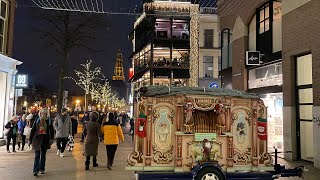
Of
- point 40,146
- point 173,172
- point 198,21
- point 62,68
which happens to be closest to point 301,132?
point 173,172

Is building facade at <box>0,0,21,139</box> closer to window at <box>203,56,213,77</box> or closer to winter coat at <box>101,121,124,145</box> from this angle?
winter coat at <box>101,121,124,145</box>

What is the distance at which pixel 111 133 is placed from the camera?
1100cm

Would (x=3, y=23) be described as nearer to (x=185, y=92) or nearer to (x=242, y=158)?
(x=185, y=92)

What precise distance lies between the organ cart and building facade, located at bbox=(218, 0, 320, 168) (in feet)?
16.5

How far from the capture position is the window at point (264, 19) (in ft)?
52.6

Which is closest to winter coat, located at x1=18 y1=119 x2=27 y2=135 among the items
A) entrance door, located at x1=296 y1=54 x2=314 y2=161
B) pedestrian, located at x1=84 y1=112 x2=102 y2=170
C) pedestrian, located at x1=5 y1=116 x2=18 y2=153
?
pedestrian, located at x1=5 y1=116 x2=18 y2=153

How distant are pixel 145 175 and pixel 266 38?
10.9 metres

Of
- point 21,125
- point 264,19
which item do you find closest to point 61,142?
point 21,125

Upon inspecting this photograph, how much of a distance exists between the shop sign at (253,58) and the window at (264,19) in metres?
1.22

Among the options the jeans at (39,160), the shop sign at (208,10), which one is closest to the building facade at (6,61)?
the jeans at (39,160)

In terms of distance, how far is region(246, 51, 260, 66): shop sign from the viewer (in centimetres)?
1600

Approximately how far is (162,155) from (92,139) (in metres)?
3.95

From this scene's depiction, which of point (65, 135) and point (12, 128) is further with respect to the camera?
point (12, 128)

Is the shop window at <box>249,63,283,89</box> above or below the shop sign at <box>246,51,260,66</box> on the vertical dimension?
below
